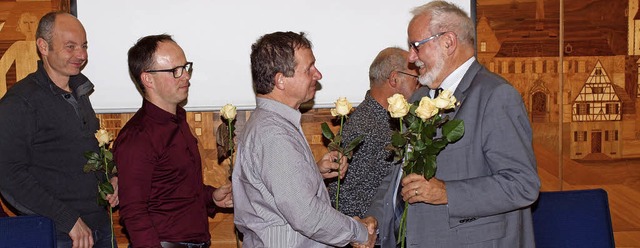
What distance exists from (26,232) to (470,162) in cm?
177

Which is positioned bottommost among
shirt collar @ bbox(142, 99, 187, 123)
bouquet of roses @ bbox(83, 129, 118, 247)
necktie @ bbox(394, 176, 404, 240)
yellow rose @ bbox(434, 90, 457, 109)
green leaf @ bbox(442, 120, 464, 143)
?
necktie @ bbox(394, 176, 404, 240)

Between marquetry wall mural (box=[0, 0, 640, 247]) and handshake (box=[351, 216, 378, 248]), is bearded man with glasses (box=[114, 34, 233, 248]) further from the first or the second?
marquetry wall mural (box=[0, 0, 640, 247])

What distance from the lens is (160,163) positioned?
3037mm

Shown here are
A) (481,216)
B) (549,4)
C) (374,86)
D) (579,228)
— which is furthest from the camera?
(549,4)

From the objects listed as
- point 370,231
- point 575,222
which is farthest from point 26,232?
point 575,222

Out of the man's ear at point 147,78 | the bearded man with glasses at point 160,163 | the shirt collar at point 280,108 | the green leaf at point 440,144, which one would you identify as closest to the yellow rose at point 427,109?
the green leaf at point 440,144

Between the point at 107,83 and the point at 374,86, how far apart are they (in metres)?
1.62

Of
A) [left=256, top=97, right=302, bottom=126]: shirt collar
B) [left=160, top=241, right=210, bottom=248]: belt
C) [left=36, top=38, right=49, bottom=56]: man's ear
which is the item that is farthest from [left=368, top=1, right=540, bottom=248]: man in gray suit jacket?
[left=36, top=38, right=49, bottom=56]: man's ear

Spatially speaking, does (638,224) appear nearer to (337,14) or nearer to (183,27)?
(337,14)

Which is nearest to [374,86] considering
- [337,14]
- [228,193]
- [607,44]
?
[337,14]

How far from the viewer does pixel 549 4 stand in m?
4.38

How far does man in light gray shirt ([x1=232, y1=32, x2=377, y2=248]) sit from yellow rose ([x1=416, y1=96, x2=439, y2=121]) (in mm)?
432

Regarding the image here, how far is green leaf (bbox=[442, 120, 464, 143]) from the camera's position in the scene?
8.06ft

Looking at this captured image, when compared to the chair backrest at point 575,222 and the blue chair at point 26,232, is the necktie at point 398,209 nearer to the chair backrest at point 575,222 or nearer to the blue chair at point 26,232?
the chair backrest at point 575,222
